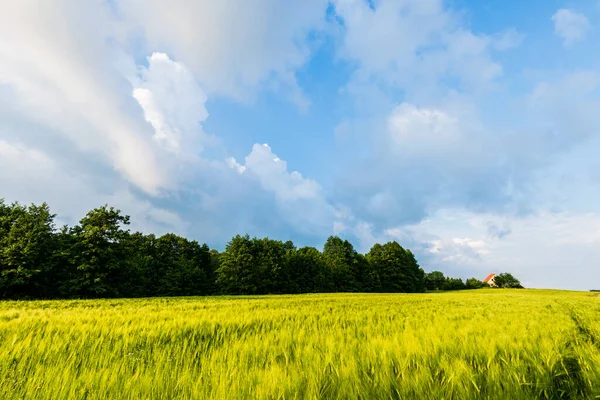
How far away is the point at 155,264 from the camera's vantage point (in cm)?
5012

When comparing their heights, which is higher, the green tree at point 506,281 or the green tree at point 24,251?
the green tree at point 506,281

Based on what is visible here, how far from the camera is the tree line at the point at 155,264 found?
33750mm

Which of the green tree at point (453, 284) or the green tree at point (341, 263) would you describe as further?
the green tree at point (453, 284)

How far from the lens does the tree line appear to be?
33.8 m

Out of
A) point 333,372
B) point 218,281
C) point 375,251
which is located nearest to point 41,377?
point 333,372

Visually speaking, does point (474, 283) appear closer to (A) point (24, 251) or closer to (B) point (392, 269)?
(B) point (392, 269)

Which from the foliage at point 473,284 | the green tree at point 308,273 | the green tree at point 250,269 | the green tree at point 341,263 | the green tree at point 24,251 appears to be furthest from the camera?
the foliage at point 473,284

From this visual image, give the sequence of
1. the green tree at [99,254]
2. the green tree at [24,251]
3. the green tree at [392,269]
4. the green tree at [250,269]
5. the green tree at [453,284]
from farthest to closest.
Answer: the green tree at [453,284] → the green tree at [392,269] → the green tree at [250,269] → the green tree at [99,254] → the green tree at [24,251]

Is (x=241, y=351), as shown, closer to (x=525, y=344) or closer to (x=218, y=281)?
(x=525, y=344)

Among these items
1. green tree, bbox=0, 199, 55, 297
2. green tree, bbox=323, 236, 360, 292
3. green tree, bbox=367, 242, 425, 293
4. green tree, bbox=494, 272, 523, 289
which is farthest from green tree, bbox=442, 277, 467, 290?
green tree, bbox=0, 199, 55, 297

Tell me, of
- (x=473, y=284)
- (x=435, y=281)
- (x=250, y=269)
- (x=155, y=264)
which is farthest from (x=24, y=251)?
(x=473, y=284)

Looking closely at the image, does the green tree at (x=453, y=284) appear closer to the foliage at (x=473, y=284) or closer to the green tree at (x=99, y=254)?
the foliage at (x=473, y=284)

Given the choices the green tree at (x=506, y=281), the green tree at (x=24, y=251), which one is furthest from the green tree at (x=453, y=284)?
the green tree at (x=24, y=251)

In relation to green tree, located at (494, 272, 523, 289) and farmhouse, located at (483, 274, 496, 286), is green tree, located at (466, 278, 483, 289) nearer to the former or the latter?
green tree, located at (494, 272, 523, 289)
